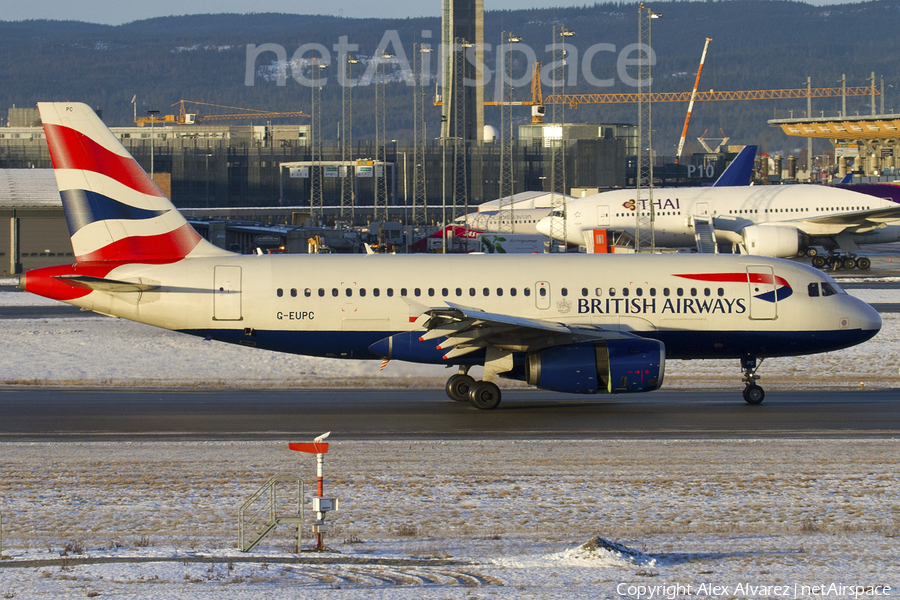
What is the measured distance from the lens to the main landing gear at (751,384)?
959 inches

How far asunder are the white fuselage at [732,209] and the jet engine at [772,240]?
2.38 meters

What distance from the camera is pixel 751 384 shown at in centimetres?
2467

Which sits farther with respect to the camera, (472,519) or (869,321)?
(869,321)

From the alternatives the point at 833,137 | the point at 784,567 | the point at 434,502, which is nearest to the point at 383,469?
the point at 434,502

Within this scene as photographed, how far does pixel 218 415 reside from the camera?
22500 millimetres

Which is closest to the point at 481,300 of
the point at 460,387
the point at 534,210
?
the point at 460,387

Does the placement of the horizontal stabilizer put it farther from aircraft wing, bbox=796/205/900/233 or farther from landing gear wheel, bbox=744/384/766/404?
aircraft wing, bbox=796/205/900/233

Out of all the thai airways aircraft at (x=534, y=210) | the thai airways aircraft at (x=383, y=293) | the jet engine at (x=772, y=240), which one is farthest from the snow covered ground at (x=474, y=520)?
the thai airways aircraft at (x=534, y=210)

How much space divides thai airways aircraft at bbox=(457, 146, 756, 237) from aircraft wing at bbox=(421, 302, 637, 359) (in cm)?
4705

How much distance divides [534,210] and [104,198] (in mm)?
73849

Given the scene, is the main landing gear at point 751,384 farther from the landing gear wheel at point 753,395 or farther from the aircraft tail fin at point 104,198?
the aircraft tail fin at point 104,198

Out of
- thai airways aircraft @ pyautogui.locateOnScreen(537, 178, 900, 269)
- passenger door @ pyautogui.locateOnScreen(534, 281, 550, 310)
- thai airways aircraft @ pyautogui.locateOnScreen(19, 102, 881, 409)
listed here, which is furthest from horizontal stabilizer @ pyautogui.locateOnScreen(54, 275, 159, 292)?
thai airways aircraft @ pyautogui.locateOnScreen(537, 178, 900, 269)

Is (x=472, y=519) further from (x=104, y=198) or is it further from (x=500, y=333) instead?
(x=104, y=198)

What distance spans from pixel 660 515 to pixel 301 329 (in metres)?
12.4
